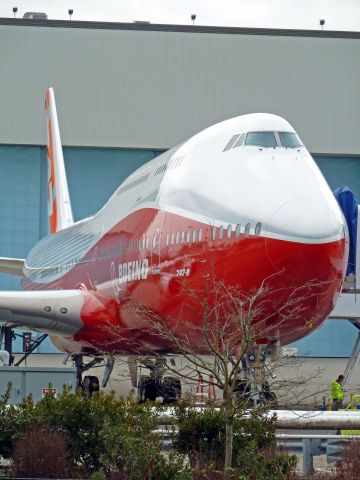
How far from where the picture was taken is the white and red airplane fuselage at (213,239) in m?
17.2

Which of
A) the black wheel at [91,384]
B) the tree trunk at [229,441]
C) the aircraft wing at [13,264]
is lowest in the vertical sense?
the tree trunk at [229,441]

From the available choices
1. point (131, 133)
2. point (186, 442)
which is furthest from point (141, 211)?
point (131, 133)

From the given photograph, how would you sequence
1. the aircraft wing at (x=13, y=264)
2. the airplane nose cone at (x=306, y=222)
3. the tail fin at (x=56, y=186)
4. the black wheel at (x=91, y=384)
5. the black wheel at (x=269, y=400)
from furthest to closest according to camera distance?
the tail fin at (x=56, y=186)
the aircraft wing at (x=13, y=264)
the black wheel at (x=91, y=384)
the airplane nose cone at (x=306, y=222)
the black wheel at (x=269, y=400)

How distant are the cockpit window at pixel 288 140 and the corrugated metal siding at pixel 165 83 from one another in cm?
3043

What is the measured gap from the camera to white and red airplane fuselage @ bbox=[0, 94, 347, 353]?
17.2 m

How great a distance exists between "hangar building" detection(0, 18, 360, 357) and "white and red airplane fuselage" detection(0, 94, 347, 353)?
81.7 ft

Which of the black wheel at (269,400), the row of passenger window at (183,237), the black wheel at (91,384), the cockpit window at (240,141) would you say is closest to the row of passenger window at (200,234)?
the row of passenger window at (183,237)

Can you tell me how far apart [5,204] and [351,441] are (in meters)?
38.7

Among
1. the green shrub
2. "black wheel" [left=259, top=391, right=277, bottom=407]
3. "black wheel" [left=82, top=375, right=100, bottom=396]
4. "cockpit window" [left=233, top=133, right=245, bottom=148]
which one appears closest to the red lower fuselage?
"black wheel" [left=259, top=391, right=277, bottom=407]

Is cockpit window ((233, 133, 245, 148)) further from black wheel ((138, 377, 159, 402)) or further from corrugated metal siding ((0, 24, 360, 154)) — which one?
corrugated metal siding ((0, 24, 360, 154))

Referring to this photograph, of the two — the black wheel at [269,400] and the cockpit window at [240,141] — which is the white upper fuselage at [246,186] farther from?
the black wheel at [269,400]

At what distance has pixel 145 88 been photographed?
49.9 metres

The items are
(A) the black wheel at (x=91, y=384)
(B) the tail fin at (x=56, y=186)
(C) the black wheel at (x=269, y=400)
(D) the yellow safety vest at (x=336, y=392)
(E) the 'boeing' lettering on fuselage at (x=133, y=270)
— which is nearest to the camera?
(C) the black wheel at (x=269, y=400)

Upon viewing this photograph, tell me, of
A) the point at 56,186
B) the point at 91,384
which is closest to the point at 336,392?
the point at 91,384
